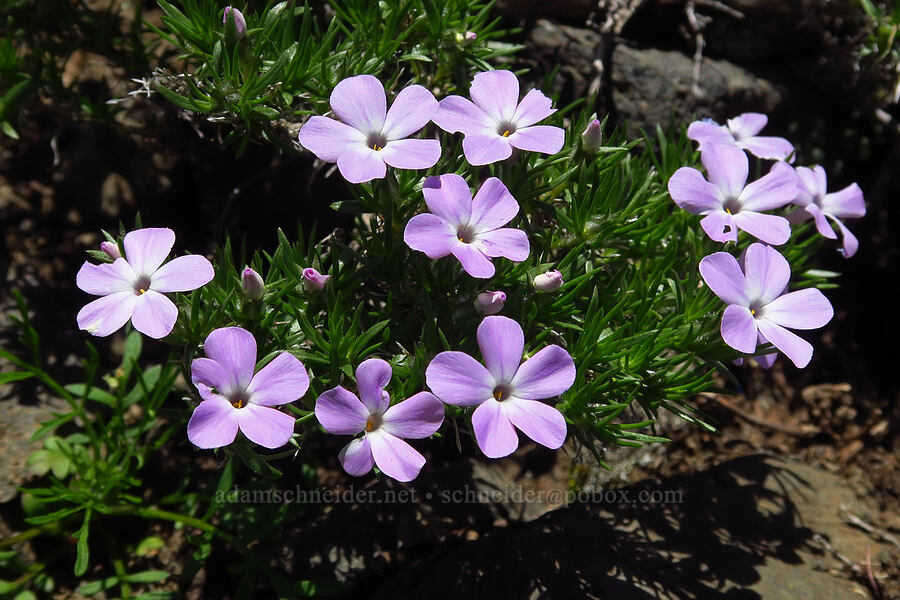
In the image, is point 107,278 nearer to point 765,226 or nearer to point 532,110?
point 532,110

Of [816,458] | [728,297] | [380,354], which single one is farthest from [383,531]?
[816,458]

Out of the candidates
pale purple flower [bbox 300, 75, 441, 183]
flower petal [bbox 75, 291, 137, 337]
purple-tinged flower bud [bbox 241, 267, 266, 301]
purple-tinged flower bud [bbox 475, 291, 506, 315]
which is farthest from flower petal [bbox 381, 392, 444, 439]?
flower petal [bbox 75, 291, 137, 337]

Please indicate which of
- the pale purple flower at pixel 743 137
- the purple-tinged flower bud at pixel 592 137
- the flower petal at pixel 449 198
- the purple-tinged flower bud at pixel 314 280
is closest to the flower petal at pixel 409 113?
the flower petal at pixel 449 198

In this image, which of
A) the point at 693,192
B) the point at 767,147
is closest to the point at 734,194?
the point at 693,192

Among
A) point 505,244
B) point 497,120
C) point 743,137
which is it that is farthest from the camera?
point 743,137

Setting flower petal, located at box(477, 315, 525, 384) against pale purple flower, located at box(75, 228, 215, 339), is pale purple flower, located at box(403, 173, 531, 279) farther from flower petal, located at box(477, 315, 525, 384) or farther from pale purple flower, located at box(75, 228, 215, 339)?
pale purple flower, located at box(75, 228, 215, 339)

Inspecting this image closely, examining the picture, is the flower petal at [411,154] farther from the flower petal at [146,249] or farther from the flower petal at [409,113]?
the flower petal at [146,249]
